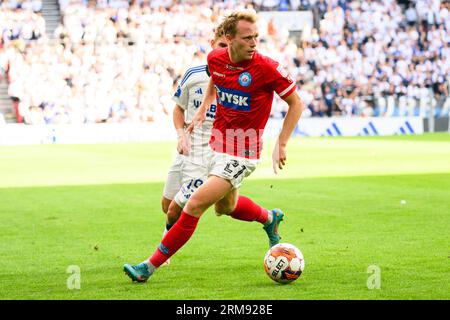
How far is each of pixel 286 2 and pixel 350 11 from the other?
2.61 metres

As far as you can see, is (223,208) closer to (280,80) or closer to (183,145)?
(183,145)

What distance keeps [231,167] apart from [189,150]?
39.6 inches

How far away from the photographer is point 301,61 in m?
35.5

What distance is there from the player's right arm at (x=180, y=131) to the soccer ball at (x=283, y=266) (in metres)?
1.21

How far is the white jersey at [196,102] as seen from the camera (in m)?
8.82

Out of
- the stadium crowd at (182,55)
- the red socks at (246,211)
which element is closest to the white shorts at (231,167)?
the red socks at (246,211)

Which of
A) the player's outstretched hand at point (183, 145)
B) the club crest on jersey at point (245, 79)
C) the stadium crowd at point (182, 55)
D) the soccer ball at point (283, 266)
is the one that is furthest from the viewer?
the stadium crowd at point (182, 55)

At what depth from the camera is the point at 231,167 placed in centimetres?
765

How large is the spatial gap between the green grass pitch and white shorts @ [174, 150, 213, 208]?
632mm

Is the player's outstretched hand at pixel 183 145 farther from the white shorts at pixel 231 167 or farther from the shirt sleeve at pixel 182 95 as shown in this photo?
the shirt sleeve at pixel 182 95

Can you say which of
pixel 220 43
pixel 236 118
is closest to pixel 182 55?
pixel 220 43

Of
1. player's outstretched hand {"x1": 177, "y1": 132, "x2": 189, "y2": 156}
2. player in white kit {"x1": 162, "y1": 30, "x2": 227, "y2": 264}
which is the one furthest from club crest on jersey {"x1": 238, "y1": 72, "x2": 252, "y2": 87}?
player in white kit {"x1": 162, "y1": 30, "x2": 227, "y2": 264}

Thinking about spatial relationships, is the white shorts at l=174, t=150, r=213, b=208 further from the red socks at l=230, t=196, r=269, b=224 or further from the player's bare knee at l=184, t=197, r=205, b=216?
the player's bare knee at l=184, t=197, r=205, b=216
